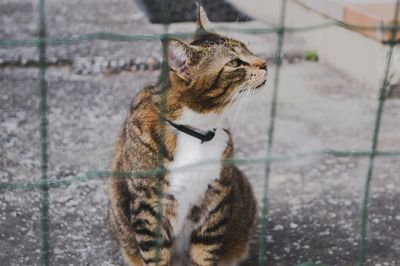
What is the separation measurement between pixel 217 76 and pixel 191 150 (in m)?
0.27

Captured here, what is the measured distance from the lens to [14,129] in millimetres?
3975

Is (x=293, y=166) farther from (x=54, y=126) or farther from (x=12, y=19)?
(x=12, y=19)

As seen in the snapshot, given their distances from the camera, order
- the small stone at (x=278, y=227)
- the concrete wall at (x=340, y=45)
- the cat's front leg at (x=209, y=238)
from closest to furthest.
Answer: the cat's front leg at (x=209, y=238)
the small stone at (x=278, y=227)
the concrete wall at (x=340, y=45)

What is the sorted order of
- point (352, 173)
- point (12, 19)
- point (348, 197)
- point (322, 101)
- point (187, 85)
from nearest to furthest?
1. point (187, 85)
2. point (348, 197)
3. point (352, 173)
4. point (322, 101)
5. point (12, 19)

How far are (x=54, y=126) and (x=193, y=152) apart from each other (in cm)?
187

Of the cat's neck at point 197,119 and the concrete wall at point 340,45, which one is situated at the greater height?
the cat's neck at point 197,119

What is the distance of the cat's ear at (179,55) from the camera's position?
2.05 m

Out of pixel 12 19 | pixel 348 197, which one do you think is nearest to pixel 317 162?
pixel 348 197

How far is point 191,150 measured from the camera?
2367 mm

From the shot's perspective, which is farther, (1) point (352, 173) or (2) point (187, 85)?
(1) point (352, 173)

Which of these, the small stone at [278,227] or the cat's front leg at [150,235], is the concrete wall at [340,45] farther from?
the cat's front leg at [150,235]

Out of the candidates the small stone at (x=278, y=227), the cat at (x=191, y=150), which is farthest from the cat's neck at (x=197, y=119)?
the small stone at (x=278, y=227)

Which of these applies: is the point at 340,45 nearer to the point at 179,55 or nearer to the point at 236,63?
the point at 236,63

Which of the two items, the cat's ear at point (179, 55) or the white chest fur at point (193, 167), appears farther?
the white chest fur at point (193, 167)
